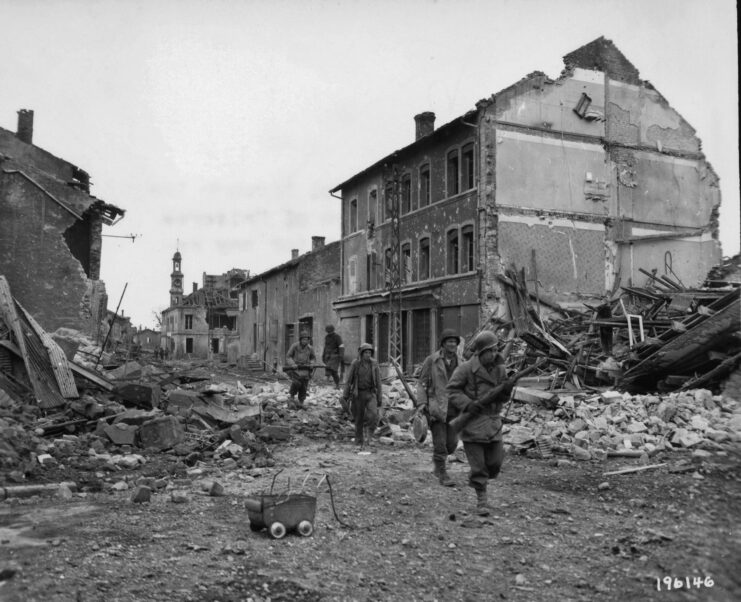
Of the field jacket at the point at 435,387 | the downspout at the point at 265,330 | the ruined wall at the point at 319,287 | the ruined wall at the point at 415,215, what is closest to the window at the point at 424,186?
the ruined wall at the point at 415,215

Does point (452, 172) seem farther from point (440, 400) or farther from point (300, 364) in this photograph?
point (440, 400)

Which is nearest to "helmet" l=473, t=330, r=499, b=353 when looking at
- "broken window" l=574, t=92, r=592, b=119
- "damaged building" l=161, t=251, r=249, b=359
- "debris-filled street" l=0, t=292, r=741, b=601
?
"debris-filled street" l=0, t=292, r=741, b=601

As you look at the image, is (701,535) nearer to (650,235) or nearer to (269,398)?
(269,398)

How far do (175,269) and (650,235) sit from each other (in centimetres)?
7219

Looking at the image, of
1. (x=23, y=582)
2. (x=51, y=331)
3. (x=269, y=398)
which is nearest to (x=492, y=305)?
(x=269, y=398)

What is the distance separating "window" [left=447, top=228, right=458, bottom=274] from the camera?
963 inches

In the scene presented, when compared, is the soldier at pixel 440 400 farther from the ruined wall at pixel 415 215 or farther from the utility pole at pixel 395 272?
the utility pole at pixel 395 272

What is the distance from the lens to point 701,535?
5.76m

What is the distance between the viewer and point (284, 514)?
5.86 metres

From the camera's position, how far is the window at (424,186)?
26547 mm

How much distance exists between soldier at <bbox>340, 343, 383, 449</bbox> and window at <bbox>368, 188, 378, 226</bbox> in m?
19.4

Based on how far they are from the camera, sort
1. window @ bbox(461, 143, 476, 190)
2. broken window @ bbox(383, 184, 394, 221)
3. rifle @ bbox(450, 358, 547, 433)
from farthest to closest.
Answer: broken window @ bbox(383, 184, 394, 221)
window @ bbox(461, 143, 476, 190)
rifle @ bbox(450, 358, 547, 433)

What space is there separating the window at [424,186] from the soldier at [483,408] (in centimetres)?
1986

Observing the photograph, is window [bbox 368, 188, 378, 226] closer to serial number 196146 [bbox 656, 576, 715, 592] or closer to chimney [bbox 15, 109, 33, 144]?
chimney [bbox 15, 109, 33, 144]
